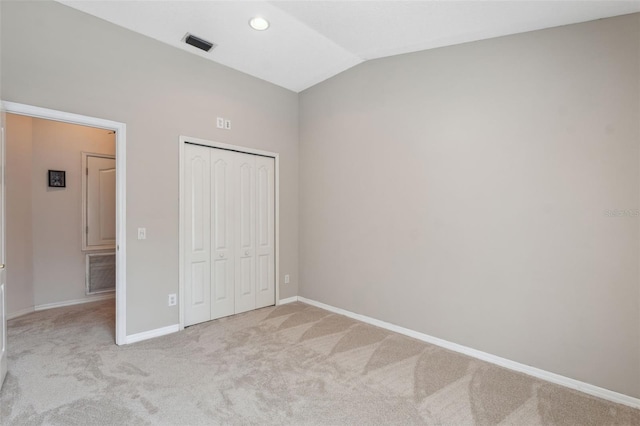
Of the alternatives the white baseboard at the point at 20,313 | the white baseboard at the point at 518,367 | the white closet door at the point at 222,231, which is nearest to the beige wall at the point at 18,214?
the white baseboard at the point at 20,313

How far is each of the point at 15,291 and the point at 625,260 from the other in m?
6.13

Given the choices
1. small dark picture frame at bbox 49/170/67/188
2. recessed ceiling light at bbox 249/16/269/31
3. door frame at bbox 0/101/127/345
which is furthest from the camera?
small dark picture frame at bbox 49/170/67/188

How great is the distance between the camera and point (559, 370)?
2.43m

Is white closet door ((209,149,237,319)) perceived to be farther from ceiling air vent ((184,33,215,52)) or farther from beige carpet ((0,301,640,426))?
ceiling air vent ((184,33,215,52))

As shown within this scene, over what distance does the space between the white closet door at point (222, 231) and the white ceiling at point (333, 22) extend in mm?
1232

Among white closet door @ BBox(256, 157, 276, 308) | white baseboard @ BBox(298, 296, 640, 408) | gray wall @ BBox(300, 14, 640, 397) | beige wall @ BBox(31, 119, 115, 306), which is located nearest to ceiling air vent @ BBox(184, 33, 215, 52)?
white closet door @ BBox(256, 157, 276, 308)

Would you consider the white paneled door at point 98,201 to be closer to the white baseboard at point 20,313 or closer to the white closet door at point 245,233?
the white baseboard at point 20,313

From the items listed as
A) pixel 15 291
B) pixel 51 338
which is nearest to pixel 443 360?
pixel 51 338

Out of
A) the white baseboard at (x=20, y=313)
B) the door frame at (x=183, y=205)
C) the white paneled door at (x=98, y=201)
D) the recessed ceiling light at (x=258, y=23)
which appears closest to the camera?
the recessed ceiling light at (x=258, y=23)

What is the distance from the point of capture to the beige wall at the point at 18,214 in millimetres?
3754

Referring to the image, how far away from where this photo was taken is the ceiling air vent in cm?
312

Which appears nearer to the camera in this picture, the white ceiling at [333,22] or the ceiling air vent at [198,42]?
the white ceiling at [333,22]

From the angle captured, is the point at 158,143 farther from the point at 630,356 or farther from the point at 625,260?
the point at 630,356

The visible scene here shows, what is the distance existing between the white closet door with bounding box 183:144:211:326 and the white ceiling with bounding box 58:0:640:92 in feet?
3.95
